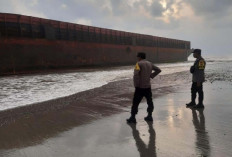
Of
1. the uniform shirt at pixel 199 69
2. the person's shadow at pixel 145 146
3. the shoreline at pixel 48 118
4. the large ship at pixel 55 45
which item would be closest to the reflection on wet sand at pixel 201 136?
the person's shadow at pixel 145 146

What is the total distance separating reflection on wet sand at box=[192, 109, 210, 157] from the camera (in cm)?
300

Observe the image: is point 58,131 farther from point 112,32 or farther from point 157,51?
point 157,51

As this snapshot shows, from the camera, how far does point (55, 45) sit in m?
21.6

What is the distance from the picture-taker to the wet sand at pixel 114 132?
308cm

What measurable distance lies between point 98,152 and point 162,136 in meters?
1.11

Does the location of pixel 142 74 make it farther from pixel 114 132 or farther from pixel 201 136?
pixel 201 136

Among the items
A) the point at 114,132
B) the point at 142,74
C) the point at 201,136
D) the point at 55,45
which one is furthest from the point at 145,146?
the point at 55,45

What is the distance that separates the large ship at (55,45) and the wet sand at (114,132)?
44.3 ft

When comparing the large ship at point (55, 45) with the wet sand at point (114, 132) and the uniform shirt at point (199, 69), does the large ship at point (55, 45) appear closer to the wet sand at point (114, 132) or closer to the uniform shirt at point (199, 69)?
the wet sand at point (114, 132)

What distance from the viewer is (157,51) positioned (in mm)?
43031

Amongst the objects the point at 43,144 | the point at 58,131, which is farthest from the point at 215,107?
the point at 43,144

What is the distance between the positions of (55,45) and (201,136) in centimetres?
1973

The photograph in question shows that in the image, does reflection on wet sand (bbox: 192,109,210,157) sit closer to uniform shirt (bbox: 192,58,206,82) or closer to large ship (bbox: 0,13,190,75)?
uniform shirt (bbox: 192,58,206,82)

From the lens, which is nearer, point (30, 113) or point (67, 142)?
point (67, 142)
